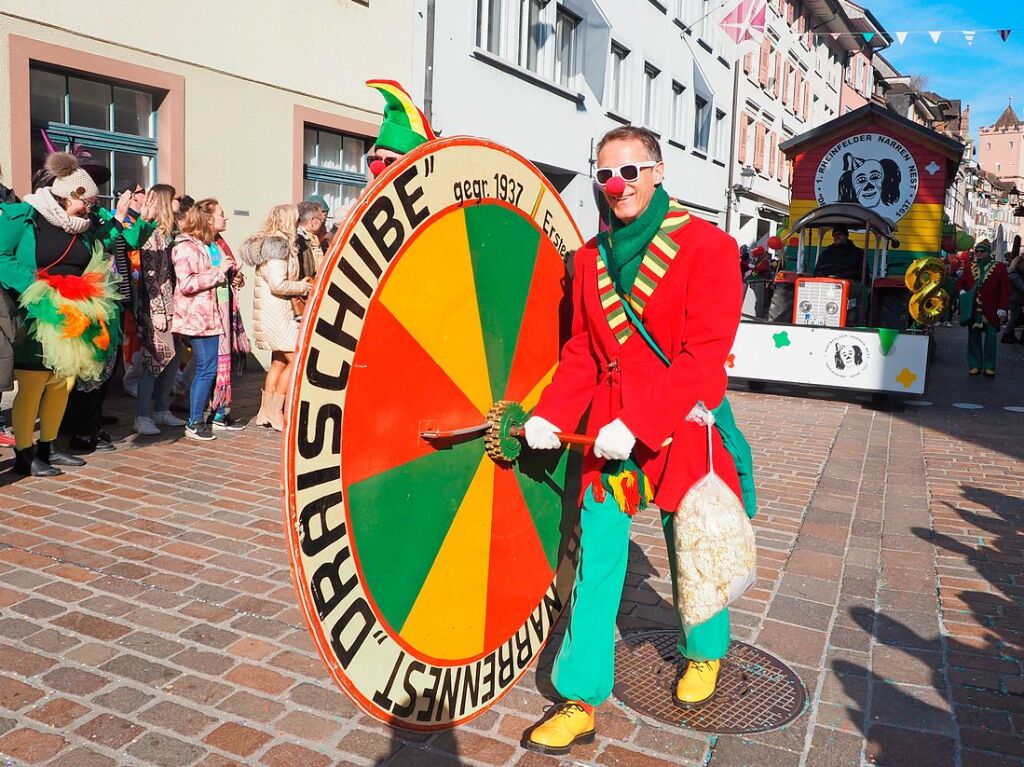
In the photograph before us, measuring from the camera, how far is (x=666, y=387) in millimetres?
2746

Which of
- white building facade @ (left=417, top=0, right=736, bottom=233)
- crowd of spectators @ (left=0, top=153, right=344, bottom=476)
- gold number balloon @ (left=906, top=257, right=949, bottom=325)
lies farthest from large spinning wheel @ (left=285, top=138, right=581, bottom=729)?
gold number balloon @ (left=906, top=257, right=949, bottom=325)

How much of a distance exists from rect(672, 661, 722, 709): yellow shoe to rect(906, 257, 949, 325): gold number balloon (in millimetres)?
11114

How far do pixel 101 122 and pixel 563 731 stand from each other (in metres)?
8.05

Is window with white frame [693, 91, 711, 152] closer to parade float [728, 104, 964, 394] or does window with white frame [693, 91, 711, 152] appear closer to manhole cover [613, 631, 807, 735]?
parade float [728, 104, 964, 394]

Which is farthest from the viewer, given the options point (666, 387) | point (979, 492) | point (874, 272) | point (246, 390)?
point (874, 272)

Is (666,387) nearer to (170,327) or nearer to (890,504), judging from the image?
(890,504)

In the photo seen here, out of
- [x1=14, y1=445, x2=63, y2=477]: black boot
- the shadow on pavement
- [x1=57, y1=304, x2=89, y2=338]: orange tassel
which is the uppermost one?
[x1=57, y1=304, x2=89, y2=338]: orange tassel

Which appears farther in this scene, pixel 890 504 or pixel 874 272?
pixel 874 272

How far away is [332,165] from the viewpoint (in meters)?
11.9

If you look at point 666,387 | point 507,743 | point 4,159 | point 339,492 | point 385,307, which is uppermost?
point 4,159

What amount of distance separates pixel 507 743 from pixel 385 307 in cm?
157

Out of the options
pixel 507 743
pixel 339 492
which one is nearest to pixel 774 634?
pixel 507 743

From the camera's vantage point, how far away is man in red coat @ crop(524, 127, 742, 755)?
9.10 feet

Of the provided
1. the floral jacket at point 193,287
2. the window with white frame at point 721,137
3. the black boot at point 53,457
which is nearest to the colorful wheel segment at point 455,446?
the black boot at point 53,457
